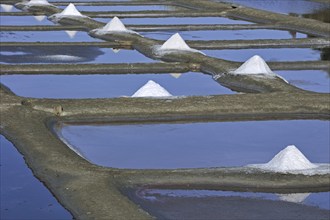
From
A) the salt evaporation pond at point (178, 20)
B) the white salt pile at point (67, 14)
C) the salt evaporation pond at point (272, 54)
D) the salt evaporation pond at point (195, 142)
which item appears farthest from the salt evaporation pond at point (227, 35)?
the salt evaporation pond at point (195, 142)

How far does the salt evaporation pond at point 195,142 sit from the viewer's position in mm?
6852

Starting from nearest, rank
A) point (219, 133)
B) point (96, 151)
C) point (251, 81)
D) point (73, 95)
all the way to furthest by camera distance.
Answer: point (96, 151) → point (219, 133) → point (73, 95) → point (251, 81)

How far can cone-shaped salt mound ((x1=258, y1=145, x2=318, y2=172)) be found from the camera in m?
6.47

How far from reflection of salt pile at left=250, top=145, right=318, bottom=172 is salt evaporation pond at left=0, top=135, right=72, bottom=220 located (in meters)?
1.57

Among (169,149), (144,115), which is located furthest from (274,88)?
(169,149)

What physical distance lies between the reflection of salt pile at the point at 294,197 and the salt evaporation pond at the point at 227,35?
8.46 meters

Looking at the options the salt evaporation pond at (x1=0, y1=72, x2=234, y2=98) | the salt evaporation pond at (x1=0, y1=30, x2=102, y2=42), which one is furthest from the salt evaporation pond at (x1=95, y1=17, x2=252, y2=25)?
the salt evaporation pond at (x1=0, y1=72, x2=234, y2=98)

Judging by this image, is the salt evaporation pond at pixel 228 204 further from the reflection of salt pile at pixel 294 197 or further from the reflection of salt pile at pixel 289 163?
the reflection of salt pile at pixel 289 163

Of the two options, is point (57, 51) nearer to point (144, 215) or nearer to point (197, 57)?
point (197, 57)

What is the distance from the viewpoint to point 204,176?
630cm

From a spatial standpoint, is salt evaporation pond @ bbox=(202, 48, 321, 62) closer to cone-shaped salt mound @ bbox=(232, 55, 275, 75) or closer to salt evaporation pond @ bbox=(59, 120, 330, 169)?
cone-shaped salt mound @ bbox=(232, 55, 275, 75)

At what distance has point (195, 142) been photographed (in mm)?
7418

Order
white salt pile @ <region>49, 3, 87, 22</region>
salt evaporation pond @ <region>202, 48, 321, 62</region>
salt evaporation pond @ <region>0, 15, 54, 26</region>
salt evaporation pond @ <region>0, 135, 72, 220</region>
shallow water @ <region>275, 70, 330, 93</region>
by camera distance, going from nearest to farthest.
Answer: salt evaporation pond @ <region>0, 135, 72, 220</region> < shallow water @ <region>275, 70, 330, 93</region> < salt evaporation pond @ <region>202, 48, 321, 62</region> < salt evaporation pond @ <region>0, 15, 54, 26</region> < white salt pile @ <region>49, 3, 87, 22</region>

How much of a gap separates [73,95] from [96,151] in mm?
2220
